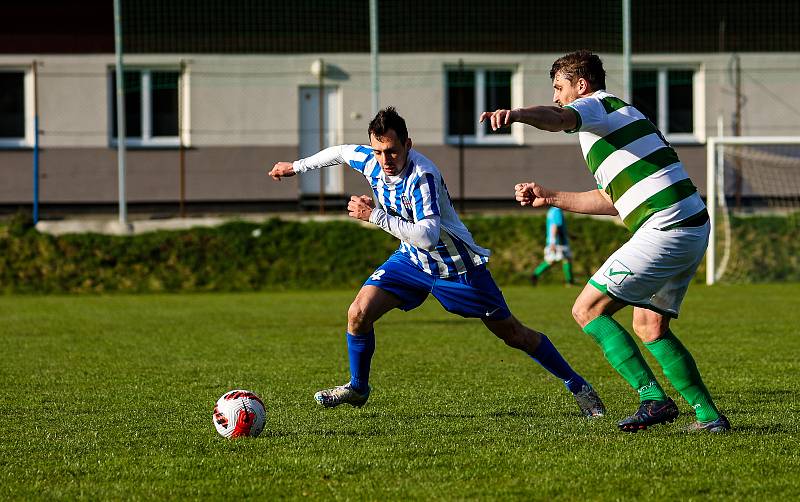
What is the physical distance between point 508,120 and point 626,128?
3.38ft

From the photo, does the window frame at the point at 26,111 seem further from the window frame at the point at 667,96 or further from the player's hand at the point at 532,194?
the player's hand at the point at 532,194

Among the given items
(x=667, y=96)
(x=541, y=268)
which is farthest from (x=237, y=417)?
(x=667, y=96)

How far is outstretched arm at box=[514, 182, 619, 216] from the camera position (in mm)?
6703

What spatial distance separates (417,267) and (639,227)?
5.17 feet

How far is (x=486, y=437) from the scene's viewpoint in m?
6.50

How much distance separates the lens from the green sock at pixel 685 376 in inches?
260

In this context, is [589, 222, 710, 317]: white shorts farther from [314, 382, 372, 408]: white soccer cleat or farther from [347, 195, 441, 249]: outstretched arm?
[314, 382, 372, 408]: white soccer cleat

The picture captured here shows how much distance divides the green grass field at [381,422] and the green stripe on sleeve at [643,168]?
131 centimetres

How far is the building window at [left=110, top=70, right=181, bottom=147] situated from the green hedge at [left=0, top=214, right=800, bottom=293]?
2.98 metres

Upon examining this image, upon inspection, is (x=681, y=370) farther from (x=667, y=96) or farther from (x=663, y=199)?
(x=667, y=96)

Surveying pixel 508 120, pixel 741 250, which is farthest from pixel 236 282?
pixel 508 120

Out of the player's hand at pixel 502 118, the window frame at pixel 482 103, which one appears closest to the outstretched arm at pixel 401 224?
the player's hand at pixel 502 118

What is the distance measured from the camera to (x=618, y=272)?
6348 millimetres

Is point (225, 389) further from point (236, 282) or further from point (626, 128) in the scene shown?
point (236, 282)
